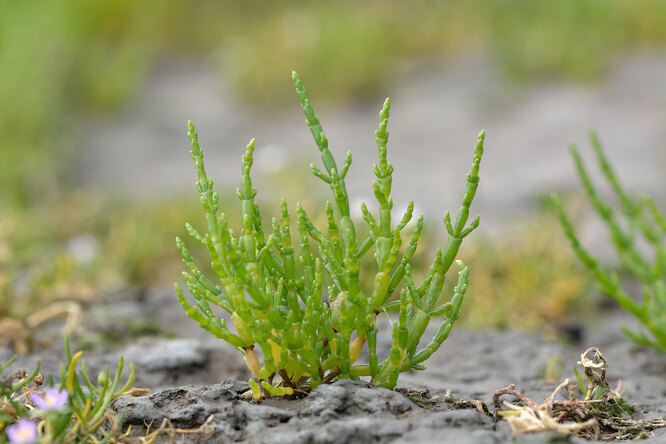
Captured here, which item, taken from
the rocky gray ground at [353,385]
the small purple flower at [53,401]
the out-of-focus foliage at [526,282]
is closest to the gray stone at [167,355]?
the rocky gray ground at [353,385]

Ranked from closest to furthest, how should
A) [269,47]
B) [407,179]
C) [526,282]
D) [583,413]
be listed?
[583,413]
[526,282]
[407,179]
[269,47]

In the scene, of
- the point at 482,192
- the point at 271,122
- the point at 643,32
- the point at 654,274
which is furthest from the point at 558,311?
the point at 643,32

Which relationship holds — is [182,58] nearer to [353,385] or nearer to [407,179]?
[407,179]

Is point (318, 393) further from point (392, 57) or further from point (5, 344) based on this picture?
point (392, 57)

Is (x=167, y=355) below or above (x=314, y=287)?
below

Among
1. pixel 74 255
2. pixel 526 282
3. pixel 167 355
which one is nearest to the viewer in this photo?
pixel 167 355

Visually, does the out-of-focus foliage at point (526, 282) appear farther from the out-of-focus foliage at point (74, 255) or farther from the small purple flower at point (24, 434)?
the small purple flower at point (24, 434)

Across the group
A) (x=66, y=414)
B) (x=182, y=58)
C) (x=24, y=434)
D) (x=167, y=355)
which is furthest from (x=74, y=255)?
(x=182, y=58)
